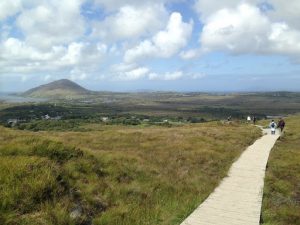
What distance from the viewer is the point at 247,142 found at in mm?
38938

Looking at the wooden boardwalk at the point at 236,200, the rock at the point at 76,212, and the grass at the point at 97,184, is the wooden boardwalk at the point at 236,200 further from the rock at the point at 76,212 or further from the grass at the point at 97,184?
the rock at the point at 76,212

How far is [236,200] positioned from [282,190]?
18.4 feet

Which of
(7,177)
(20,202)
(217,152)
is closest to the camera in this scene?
(20,202)

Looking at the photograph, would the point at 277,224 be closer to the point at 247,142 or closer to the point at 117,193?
the point at 117,193

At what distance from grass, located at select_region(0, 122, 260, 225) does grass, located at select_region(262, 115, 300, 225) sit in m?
2.62

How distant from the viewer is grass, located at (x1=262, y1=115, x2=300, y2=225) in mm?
16108

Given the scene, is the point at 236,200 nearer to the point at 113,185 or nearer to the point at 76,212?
the point at 113,185

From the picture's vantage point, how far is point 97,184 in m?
16.5

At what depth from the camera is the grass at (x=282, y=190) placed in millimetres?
16108

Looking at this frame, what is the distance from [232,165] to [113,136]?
1520 centimetres

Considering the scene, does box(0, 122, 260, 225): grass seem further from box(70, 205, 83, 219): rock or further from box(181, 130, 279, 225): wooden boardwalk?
box(181, 130, 279, 225): wooden boardwalk

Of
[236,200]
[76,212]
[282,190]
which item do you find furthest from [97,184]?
[282,190]

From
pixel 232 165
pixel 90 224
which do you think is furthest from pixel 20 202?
pixel 232 165

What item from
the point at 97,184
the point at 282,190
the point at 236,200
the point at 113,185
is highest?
the point at 97,184
